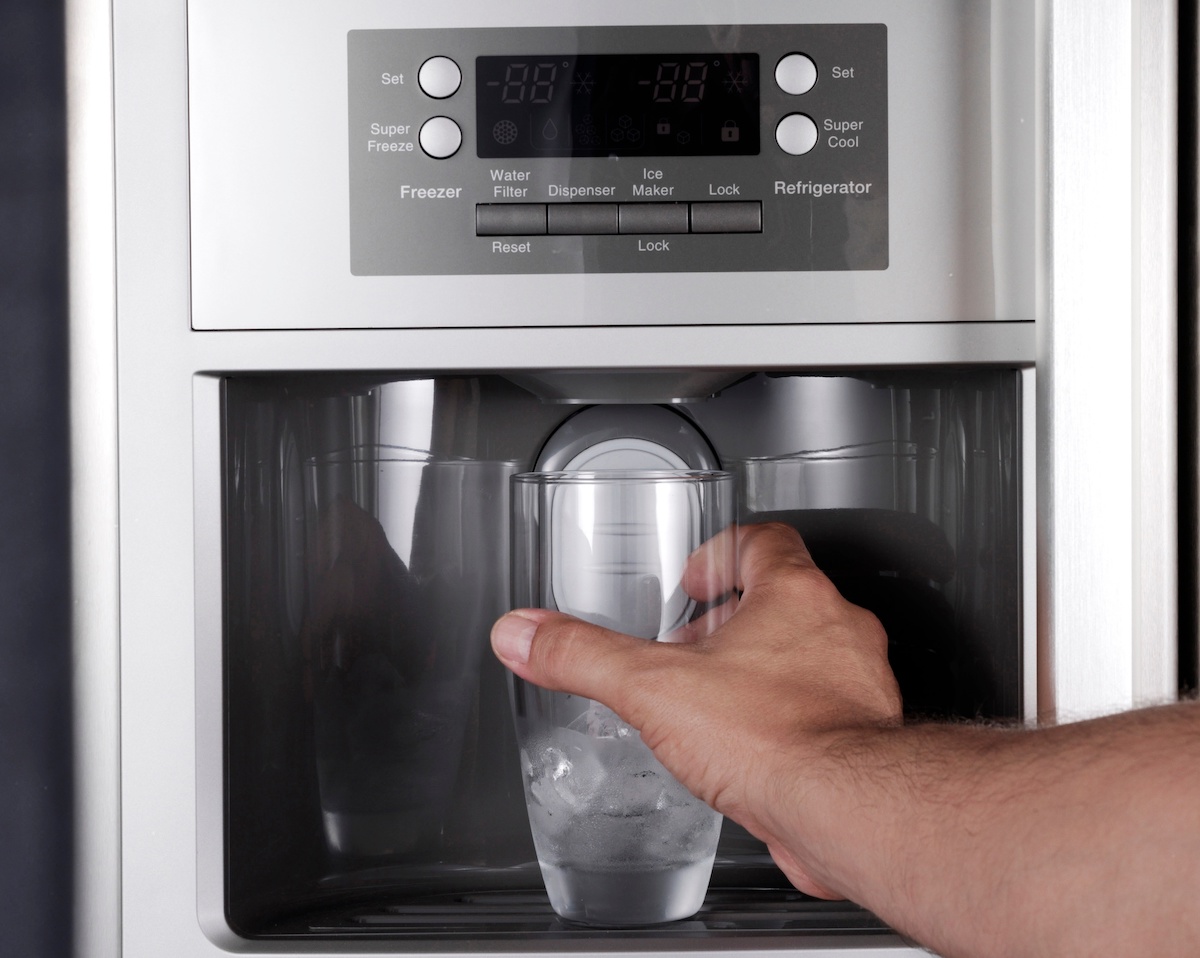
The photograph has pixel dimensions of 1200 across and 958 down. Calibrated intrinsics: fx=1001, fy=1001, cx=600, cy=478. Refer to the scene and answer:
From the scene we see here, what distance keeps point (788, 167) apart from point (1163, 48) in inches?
6.6

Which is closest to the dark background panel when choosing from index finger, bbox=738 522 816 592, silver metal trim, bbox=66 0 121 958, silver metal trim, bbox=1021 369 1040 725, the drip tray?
silver metal trim, bbox=66 0 121 958

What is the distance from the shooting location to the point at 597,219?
46 centimetres

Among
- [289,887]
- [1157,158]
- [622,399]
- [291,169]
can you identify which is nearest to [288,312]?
[291,169]

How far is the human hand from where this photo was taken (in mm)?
415

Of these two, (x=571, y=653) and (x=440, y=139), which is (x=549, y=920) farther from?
(x=440, y=139)

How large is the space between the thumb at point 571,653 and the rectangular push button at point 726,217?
0.19 meters

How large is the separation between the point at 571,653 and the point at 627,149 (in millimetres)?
232

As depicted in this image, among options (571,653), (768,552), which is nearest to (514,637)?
(571,653)

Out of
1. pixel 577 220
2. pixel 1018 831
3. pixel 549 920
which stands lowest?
pixel 549 920

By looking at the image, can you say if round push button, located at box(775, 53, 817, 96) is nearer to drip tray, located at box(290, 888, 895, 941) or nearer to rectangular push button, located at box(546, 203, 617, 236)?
rectangular push button, located at box(546, 203, 617, 236)

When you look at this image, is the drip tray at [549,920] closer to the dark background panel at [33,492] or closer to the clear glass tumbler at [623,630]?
the clear glass tumbler at [623,630]

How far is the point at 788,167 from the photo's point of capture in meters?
0.47

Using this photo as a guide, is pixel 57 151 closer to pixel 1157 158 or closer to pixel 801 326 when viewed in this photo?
pixel 801 326

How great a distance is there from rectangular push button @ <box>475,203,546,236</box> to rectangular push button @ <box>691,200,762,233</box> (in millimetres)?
72
